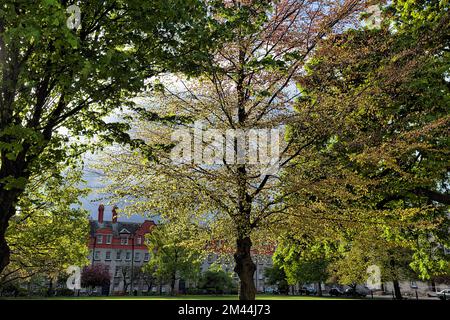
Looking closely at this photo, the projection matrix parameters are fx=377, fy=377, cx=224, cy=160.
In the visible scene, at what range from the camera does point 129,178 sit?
1203cm

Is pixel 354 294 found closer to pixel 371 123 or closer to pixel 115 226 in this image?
pixel 115 226

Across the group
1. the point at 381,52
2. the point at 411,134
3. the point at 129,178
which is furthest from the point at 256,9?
the point at 129,178

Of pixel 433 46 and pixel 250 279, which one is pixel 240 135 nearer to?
pixel 250 279

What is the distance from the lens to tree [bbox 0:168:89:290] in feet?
59.5

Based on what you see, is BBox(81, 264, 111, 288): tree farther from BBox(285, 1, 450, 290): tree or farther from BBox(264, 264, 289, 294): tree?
BBox(285, 1, 450, 290): tree

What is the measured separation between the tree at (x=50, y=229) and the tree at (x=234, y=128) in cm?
745

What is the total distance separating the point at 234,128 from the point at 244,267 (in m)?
4.83

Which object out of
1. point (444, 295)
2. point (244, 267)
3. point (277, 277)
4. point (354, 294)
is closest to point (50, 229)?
point (244, 267)

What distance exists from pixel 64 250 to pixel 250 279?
11.7 meters

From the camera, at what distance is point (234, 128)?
11.6m

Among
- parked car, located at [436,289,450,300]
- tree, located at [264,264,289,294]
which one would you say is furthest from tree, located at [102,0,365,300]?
tree, located at [264,264,289,294]

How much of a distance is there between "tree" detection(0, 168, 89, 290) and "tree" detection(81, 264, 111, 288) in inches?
1687

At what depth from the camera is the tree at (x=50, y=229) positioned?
59.5 ft

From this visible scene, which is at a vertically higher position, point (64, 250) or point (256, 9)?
point (256, 9)
